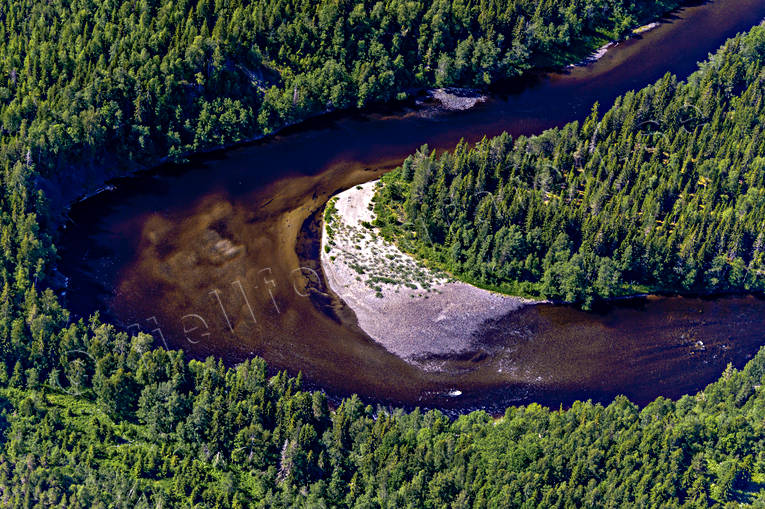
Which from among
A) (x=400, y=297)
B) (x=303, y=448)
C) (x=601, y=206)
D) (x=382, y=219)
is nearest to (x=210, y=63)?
(x=382, y=219)

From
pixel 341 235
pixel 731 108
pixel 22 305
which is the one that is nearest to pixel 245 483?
pixel 22 305

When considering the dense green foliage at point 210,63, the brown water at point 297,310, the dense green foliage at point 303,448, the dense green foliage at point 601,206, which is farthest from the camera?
the dense green foliage at point 210,63

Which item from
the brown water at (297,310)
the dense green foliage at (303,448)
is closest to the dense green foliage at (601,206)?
the brown water at (297,310)

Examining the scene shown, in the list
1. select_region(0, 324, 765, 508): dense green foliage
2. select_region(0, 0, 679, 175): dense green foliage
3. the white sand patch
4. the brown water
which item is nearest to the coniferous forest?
select_region(0, 324, 765, 508): dense green foliage

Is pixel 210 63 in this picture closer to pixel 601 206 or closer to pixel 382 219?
pixel 382 219

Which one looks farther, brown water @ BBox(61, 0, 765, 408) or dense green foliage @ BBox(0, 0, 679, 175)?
dense green foliage @ BBox(0, 0, 679, 175)

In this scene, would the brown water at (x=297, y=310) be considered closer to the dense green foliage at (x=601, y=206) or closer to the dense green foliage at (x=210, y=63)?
the dense green foliage at (x=601, y=206)

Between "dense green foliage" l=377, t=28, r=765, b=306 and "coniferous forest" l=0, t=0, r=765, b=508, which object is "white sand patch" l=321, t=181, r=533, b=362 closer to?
"dense green foliage" l=377, t=28, r=765, b=306
